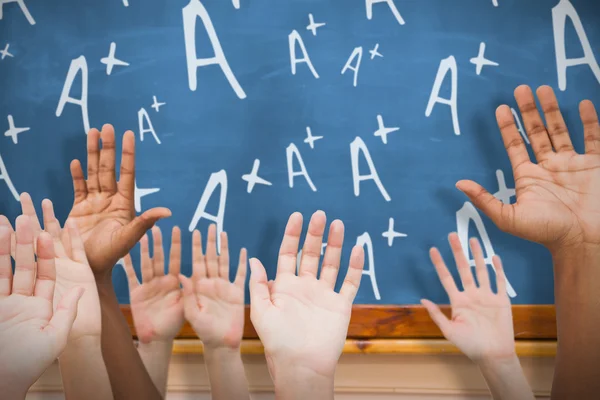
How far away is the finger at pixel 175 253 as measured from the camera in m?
1.17

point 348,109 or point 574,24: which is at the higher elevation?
point 574,24

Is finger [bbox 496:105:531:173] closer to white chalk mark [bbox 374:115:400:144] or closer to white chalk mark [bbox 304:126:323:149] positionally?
white chalk mark [bbox 374:115:400:144]

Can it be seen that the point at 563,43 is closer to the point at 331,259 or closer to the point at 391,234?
the point at 391,234

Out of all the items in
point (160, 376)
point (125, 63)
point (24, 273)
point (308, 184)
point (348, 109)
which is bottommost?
point (160, 376)

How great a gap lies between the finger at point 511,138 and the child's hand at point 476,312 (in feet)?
0.66

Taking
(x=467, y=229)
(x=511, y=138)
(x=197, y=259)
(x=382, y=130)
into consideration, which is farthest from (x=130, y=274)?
(x=511, y=138)

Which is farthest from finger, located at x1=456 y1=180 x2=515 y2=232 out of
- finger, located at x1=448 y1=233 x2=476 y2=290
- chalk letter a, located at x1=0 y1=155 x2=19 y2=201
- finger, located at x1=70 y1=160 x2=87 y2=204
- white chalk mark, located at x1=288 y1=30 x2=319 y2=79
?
chalk letter a, located at x1=0 y1=155 x2=19 y2=201

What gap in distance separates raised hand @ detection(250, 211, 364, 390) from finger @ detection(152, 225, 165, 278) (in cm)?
38

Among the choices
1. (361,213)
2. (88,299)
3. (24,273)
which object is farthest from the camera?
(361,213)

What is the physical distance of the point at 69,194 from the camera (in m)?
1.23

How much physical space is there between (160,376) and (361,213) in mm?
627

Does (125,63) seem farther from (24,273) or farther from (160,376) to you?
(160,376)

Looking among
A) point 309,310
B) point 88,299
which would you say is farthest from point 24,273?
point 309,310

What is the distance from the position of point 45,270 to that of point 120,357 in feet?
1.11
